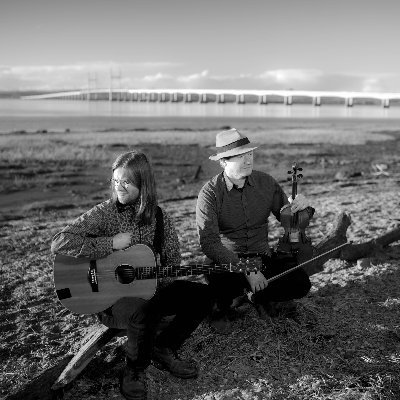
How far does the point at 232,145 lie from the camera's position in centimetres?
448

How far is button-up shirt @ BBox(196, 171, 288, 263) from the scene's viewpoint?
14.8 feet

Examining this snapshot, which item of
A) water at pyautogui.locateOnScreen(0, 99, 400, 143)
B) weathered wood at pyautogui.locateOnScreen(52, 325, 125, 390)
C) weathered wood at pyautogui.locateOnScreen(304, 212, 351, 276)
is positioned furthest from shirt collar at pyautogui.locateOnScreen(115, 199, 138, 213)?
water at pyautogui.locateOnScreen(0, 99, 400, 143)

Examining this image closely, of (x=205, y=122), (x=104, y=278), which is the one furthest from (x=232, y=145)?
(x=205, y=122)

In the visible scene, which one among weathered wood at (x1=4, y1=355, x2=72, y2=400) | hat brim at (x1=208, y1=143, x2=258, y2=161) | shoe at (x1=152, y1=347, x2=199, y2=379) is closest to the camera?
weathered wood at (x1=4, y1=355, x2=72, y2=400)

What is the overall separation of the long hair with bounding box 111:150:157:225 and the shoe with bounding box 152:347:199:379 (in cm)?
99

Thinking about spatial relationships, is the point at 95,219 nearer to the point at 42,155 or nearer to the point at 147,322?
the point at 147,322

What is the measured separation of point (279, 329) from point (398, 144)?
84.3ft

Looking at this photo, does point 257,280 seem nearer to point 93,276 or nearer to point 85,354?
point 93,276

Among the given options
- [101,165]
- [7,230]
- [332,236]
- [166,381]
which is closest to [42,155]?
[101,165]

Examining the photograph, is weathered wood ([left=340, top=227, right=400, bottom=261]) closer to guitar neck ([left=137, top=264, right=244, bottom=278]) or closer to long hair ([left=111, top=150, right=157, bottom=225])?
guitar neck ([left=137, top=264, right=244, bottom=278])

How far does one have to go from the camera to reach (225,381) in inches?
152

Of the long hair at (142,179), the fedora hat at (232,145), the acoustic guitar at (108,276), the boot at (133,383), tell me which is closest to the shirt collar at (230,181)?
the fedora hat at (232,145)

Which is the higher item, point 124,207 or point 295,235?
point 124,207

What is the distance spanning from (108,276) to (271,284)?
53.2 inches
